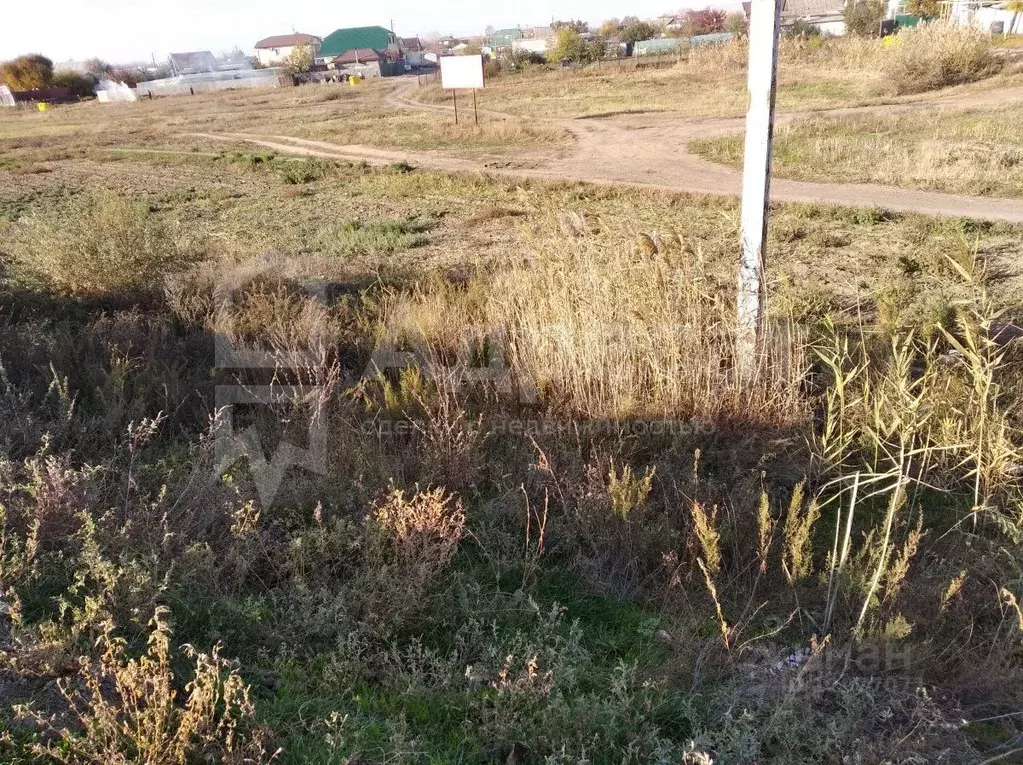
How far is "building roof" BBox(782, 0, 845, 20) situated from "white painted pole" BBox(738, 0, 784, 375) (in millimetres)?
56534

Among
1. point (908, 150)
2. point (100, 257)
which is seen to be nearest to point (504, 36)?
point (908, 150)

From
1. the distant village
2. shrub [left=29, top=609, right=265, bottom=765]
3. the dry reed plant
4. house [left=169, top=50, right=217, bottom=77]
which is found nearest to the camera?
shrub [left=29, top=609, right=265, bottom=765]

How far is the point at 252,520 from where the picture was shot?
2.90 metres

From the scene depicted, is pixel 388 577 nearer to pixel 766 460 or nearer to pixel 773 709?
pixel 773 709

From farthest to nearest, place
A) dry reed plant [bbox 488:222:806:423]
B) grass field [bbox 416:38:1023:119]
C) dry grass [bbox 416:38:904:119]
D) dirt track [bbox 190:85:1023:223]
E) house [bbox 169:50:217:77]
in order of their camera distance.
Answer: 1. house [bbox 169:50:217:77]
2. dry grass [bbox 416:38:904:119]
3. grass field [bbox 416:38:1023:119]
4. dirt track [bbox 190:85:1023:223]
5. dry reed plant [bbox 488:222:806:423]

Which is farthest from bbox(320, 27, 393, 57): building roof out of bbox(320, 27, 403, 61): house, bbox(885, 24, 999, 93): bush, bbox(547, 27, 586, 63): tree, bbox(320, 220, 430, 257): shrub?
bbox(320, 220, 430, 257): shrub

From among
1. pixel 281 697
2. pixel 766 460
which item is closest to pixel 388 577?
pixel 281 697

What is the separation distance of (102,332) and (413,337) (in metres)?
2.29

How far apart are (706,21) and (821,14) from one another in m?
16.8

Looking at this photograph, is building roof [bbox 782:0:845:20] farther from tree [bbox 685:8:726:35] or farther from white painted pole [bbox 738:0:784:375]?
white painted pole [bbox 738:0:784:375]

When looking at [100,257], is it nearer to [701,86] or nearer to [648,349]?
[648,349]

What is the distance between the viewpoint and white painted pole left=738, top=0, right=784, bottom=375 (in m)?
3.51

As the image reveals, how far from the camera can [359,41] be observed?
212 ft

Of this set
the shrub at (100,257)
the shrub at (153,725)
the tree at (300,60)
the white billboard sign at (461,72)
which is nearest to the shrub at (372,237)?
the shrub at (100,257)
